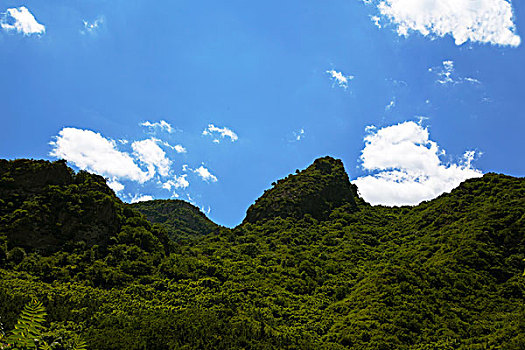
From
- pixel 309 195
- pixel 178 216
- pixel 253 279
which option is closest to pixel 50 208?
pixel 253 279

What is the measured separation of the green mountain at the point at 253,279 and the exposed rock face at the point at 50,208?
100 millimetres

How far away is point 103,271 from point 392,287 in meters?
24.0

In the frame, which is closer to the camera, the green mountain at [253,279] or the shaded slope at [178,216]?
the green mountain at [253,279]

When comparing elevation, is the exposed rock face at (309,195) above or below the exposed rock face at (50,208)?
above

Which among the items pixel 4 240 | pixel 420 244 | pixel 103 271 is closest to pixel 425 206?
pixel 420 244

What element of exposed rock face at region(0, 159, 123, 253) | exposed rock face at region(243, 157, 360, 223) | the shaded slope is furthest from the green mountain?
the shaded slope

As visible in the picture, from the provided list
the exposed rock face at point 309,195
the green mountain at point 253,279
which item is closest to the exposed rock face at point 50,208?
the green mountain at point 253,279

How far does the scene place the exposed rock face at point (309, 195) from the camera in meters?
55.8

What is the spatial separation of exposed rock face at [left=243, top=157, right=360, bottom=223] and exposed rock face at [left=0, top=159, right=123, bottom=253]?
28556mm

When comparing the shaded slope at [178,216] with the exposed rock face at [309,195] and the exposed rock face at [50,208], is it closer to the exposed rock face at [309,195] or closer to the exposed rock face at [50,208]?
the exposed rock face at [309,195]

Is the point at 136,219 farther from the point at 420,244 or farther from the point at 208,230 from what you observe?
the point at 208,230

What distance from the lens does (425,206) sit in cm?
5722

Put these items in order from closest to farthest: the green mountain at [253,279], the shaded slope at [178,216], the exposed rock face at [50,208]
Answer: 1. the green mountain at [253,279]
2. the exposed rock face at [50,208]
3. the shaded slope at [178,216]

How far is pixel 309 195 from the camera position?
57281 millimetres
